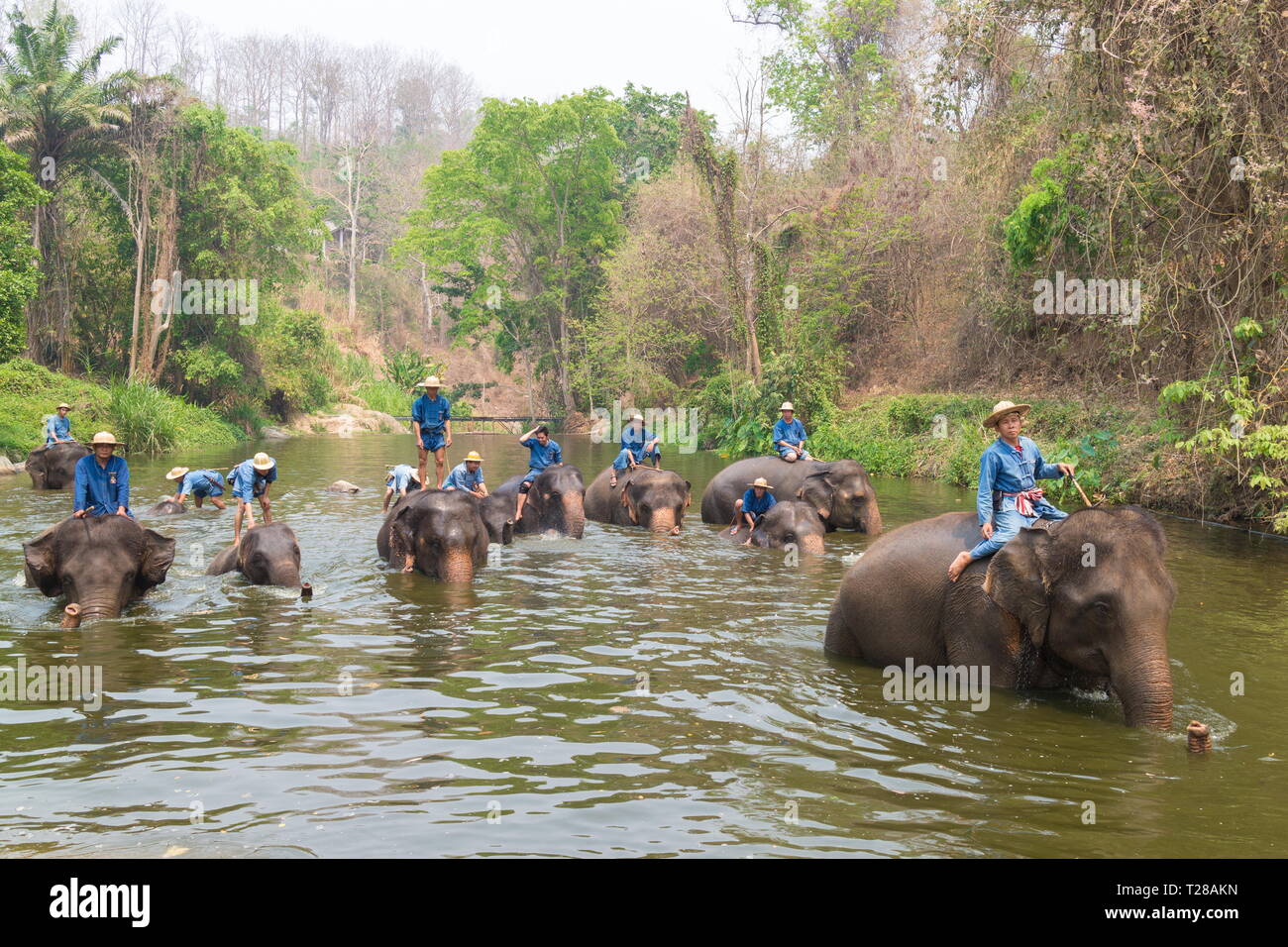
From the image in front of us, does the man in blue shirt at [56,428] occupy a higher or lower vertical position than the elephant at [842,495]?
higher

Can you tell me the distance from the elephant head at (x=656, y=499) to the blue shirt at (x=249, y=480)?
18.2 ft

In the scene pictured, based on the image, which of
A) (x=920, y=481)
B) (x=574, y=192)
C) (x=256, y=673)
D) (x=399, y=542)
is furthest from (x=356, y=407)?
(x=256, y=673)

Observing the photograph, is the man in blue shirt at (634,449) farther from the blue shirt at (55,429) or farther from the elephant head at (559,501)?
the blue shirt at (55,429)

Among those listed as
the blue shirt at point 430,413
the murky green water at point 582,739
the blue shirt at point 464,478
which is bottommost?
the murky green water at point 582,739

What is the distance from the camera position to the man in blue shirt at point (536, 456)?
16.1 m

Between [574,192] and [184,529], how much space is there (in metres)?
41.4

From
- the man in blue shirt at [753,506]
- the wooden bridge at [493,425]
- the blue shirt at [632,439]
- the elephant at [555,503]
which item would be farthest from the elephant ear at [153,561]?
the wooden bridge at [493,425]

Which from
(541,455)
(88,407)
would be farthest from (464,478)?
(88,407)

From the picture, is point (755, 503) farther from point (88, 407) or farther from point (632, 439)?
point (88, 407)

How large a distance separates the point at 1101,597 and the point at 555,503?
33.0 feet

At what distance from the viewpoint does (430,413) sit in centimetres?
1653

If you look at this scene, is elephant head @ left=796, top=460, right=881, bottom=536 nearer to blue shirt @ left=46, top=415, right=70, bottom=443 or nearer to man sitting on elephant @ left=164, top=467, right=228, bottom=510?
man sitting on elephant @ left=164, top=467, right=228, bottom=510

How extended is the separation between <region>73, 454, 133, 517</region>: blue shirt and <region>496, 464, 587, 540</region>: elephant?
19.4 ft

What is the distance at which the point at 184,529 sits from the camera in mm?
15945
